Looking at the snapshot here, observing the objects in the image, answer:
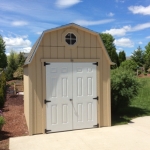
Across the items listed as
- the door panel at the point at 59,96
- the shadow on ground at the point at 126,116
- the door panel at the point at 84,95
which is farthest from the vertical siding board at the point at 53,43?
the shadow on ground at the point at 126,116

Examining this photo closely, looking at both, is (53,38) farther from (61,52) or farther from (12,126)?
(12,126)

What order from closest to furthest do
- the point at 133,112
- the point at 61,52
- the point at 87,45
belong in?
the point at 61,52 → the point at 87,45 → the point at 133,112

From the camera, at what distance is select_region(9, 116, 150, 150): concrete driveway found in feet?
17.4

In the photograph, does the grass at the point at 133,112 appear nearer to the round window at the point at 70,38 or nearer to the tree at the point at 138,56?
the round window at the point at 70,38

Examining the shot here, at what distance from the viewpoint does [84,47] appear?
22.5ft

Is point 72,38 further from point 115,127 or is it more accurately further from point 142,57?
point 142,57

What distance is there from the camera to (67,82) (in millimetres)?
6711

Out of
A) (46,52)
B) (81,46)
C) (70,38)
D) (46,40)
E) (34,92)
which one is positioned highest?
(70,38)

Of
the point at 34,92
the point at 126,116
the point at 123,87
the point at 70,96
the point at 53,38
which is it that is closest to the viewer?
the point at 34,92

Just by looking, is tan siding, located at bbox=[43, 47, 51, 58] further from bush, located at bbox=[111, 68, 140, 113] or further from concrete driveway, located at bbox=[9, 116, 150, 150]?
bush, located at bbox=[111, 68, 140, 113]

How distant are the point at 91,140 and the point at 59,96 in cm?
177

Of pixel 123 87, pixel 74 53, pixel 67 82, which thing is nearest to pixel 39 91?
pixel 67 82

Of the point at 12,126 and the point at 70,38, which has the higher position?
the point at 70,38

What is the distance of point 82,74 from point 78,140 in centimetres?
222
